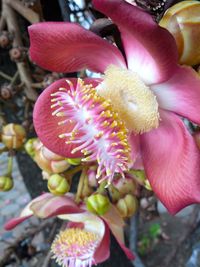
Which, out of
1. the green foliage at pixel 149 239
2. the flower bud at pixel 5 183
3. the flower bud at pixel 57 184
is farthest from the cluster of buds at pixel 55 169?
the green foliage at pixel 149 239

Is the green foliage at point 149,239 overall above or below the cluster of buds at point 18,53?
below

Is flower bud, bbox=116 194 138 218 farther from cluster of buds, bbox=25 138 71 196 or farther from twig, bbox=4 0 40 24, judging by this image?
twig, bbox=4 0 40 24

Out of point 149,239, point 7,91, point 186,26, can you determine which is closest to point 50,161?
point 7,91

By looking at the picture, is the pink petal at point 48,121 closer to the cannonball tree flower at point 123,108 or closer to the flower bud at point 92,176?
the cannonball tree flower at point 123,108

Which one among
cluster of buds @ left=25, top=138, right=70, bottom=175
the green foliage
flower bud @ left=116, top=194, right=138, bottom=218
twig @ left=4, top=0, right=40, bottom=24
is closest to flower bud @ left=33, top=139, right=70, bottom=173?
cluster of buds @ left=25, top=138, right=70, bottom=175

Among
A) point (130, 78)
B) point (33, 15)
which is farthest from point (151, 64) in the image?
point (33, 15)

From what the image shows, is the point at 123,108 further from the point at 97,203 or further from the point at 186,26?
the point at 97,203
